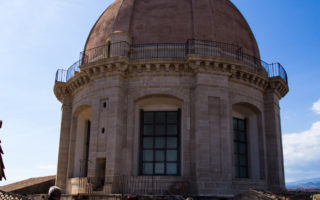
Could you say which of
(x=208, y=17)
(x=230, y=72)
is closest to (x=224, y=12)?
(x=208, y=17)

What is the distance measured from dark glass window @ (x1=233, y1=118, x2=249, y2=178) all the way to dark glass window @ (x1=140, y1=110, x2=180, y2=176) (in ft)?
12.5

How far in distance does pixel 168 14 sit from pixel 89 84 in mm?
6301

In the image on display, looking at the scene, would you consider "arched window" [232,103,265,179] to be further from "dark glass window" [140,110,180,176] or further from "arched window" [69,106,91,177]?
"arched window" [69,106,91,177]

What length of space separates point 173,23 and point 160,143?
7.12 m

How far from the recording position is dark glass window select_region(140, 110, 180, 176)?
1919cm

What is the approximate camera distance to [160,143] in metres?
19.6

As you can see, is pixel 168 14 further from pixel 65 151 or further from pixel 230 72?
pixel 65 151

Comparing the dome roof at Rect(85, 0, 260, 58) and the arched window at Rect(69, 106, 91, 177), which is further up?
the dome roof at Rect(85, 0, 260, 58)

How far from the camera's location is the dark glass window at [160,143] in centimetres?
1919

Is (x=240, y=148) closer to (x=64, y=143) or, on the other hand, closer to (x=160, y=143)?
(x=160, y=143)

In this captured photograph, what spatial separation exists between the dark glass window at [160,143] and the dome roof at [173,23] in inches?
174

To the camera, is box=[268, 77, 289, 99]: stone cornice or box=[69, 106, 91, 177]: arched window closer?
box=[69, 106, 91, 177]: arched window

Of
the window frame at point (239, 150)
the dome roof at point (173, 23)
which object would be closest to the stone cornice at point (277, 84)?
the dome roof at point (173, 23)

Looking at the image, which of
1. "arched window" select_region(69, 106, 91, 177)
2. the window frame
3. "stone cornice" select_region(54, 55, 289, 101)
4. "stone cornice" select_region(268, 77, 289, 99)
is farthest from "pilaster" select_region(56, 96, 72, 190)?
"stone cornice" select_region(268, 77, 289, 99)
